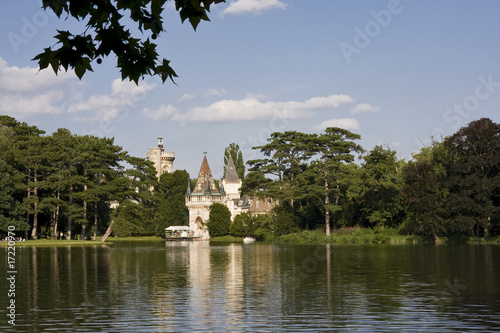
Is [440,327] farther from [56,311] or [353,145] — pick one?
[353,145]

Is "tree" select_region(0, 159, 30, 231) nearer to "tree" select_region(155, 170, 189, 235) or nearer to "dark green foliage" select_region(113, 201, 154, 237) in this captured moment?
"dark green foliage" select_region(113, 201, 154, 237)

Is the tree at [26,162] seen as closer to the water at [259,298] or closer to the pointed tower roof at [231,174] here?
the water at [259,298]

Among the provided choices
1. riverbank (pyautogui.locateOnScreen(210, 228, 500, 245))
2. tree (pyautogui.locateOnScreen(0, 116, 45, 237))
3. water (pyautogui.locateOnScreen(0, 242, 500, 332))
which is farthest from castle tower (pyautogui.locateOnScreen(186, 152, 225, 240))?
water (pyautogui.locateOnScreen(0, 242, 500, 332))

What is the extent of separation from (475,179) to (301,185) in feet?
75.4

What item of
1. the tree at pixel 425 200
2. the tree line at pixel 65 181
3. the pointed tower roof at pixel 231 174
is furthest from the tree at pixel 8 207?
the pointed tower roof at pixel 231 174

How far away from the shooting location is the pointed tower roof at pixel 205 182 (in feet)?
331

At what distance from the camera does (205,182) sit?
103 m

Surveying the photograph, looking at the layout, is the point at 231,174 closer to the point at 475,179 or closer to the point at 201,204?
the point at 201,204

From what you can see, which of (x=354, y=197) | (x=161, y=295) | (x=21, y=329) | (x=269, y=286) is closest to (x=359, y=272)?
(x=269, y=286)

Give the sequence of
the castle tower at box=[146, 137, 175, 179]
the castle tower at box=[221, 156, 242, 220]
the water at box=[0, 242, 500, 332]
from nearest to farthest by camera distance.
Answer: the water at box=[0, 242, 500, 332]
the castle tower at box=[221, 156, 242, 220]
the castle tower at box=[146, 137, 175, 179]

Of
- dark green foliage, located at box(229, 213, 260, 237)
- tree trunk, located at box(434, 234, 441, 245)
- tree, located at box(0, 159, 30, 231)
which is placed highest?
tree, located at box(0, 159, 30, 231)

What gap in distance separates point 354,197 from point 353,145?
6.65 m

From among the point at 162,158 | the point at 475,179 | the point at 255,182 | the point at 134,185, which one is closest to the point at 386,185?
the point at 475,179

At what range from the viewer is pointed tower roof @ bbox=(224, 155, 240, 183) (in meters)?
111
